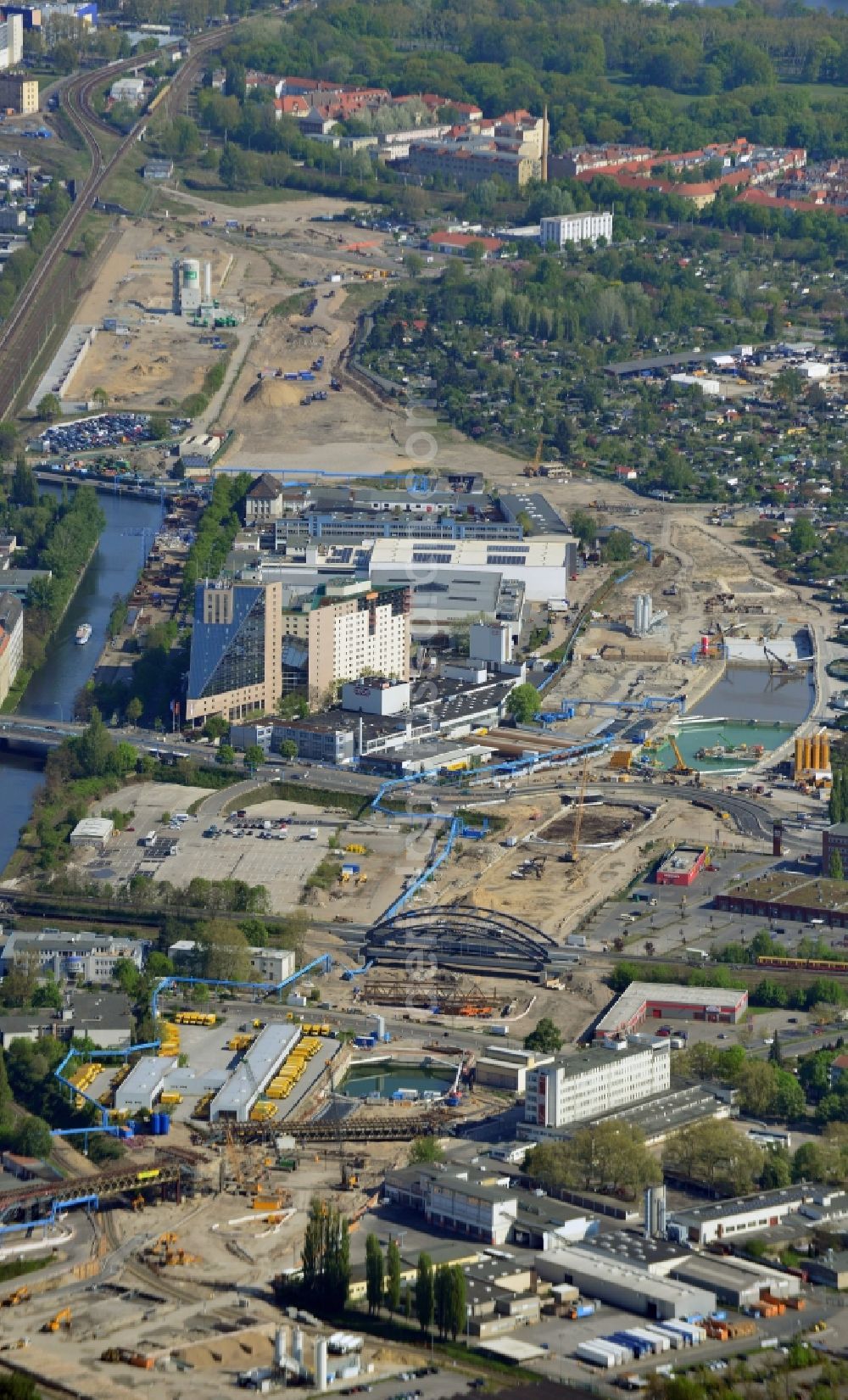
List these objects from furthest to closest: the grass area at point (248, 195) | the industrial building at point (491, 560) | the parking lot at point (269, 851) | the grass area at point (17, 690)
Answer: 1. the grass area at point (248, 195)
2. the industrial building at point (491, 560)
3. the grass area at point (17, 690)
4. the parking lot at point (269, 851)

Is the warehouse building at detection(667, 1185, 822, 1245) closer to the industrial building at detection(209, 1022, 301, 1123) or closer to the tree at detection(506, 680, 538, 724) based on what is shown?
the industrial building at detection(209, 1022, 301, 1123)

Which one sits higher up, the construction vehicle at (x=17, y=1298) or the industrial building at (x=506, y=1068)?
the construction vehicle at (x=17, y=1298)

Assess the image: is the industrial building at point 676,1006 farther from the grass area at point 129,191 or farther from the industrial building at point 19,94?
the industrial building at point 19,94

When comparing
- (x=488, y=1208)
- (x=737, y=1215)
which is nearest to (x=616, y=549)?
(x=737, y=1215)

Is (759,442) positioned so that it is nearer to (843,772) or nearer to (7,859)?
(843,772)

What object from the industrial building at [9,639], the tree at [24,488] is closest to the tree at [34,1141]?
the industrial building at [9,639]

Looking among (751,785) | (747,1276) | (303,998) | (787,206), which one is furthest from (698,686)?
(787,206)
